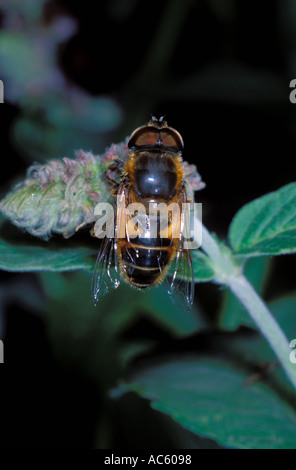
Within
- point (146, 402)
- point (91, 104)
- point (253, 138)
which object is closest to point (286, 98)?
point (253, 138)

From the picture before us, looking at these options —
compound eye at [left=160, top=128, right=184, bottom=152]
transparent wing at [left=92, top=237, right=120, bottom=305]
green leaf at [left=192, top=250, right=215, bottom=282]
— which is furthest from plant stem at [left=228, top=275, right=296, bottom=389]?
compound eye at [left=160, top=128, right=184, bottom=152]

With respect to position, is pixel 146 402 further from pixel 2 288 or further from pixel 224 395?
pixel 2 288

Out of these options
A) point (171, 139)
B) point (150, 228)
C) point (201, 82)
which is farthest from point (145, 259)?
point (201, 82)

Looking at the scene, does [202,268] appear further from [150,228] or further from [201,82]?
[201,82]

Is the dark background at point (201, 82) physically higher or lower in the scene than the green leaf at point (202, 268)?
higher

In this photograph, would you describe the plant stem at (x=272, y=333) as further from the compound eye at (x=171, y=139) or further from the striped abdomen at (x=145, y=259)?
the compound eye at (x=171, y=139)

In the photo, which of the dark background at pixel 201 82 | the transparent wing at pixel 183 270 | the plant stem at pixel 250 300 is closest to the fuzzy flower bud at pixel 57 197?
the transparent wing at pixel 183 270
